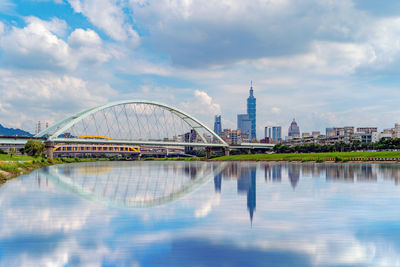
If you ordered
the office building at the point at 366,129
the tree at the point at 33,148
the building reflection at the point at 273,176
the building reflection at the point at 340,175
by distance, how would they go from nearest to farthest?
the building reflection at the point at 340,175 → the building reflection at the point at 273,176 → the tree at the point at 33,148 → the office building at the point at 366,129

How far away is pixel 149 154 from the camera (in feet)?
493

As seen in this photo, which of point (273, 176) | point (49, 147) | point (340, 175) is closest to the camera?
point (340, 175)

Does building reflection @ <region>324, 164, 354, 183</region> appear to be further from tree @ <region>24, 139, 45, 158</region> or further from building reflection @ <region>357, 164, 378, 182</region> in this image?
tree @ <region>24, 139, 45, 158</region>

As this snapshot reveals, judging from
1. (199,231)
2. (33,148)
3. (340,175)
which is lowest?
(340,175)

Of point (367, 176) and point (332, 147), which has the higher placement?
point (332, 147)

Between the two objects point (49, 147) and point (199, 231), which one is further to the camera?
point (49, 147)

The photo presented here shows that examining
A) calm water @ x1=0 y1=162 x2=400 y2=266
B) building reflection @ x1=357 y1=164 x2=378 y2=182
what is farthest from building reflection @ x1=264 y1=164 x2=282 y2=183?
calm water @ x1=0 y1=162 x2=400 y2=266

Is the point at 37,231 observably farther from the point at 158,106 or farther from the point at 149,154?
the point at 149,154

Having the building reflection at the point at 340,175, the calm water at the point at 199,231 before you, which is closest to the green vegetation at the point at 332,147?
the building reflection at the point at 340,175

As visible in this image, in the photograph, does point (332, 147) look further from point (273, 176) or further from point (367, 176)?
point (273, 176)

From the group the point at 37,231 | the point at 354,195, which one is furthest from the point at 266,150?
the point at 37,231

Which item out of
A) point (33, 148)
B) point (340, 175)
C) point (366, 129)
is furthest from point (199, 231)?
point (366, 129)

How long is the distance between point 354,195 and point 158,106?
71.9 m

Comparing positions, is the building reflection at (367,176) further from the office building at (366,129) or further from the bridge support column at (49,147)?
the office building at (366,129)
